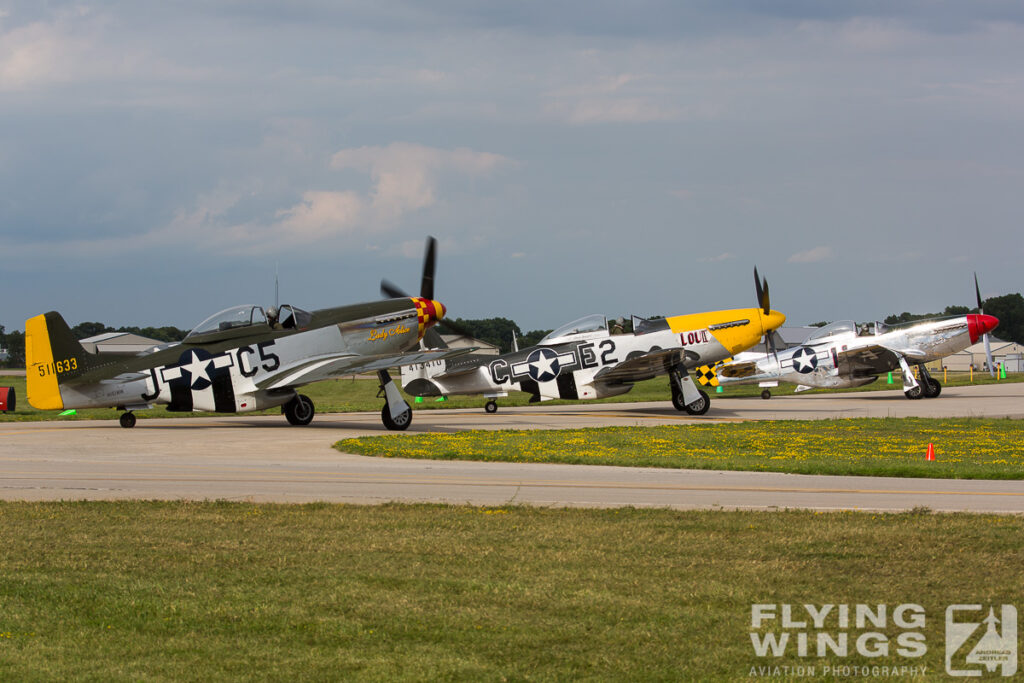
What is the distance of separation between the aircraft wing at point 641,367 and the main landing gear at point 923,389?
13252 mm

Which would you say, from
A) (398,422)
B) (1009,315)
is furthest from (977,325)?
(1009,315)

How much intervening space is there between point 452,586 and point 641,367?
74.6ft

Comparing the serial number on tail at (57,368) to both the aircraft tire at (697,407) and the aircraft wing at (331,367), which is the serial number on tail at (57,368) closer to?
the aircraft wing at (331,367)

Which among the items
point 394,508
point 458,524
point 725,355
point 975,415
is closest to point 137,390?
point 394,508

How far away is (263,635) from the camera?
6.59 metres

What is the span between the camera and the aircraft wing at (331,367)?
2412 centimetres

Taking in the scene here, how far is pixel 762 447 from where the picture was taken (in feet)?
65.6

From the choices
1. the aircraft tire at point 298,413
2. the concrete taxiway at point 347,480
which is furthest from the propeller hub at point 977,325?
the aircraft tire at point 298,413

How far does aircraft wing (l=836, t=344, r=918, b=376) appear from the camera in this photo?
3844 cm

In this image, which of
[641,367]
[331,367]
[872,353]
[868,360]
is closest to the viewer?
Answer: [331,367]

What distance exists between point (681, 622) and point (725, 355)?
84.2 ft

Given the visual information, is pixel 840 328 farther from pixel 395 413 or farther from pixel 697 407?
pixel 395 413

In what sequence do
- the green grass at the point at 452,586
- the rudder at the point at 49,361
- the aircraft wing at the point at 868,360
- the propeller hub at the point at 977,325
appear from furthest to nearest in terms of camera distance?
the propeller hub at the point at 977,325 → the aircraft wing at the point at 868,360 → the rudder at the point at 49,361 → the green grass at the point at 452,586

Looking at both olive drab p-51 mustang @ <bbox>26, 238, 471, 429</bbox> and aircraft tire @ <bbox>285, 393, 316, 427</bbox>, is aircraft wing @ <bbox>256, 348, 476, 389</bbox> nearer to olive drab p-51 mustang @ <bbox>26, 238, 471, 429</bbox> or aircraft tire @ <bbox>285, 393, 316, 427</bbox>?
olive drab p-51 mustang @ <bbox>26, 238, 471, 429</bbox>
